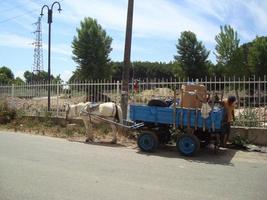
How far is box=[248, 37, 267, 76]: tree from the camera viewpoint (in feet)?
137

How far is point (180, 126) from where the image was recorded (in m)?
12.3

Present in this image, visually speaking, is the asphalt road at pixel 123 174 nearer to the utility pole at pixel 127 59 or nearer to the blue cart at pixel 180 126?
the blue cart at pixel 180 126

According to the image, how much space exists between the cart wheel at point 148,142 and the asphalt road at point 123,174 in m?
0.28

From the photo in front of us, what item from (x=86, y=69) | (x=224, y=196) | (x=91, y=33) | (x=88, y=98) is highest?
(x=91, y=33)

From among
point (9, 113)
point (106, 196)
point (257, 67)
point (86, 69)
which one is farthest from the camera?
point (257, 67)

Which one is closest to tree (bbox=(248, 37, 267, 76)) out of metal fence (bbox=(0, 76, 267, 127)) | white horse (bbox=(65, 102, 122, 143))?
metal fence (bbox=(0, 76, 267, 127))

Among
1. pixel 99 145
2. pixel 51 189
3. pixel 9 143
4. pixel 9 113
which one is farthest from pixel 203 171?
pixel 9 113

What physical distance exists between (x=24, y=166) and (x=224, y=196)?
14.4 feet

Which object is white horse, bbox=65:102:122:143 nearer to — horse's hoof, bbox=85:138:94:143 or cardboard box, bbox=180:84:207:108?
horse's hoof, bbox=85:138:94:143

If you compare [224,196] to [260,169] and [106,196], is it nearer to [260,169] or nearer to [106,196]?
[106,196]

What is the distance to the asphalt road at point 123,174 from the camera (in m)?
7.34

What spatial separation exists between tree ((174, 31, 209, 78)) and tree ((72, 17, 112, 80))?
8.81 m

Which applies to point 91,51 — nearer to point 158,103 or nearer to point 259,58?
point 259,58

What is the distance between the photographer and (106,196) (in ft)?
23.3
